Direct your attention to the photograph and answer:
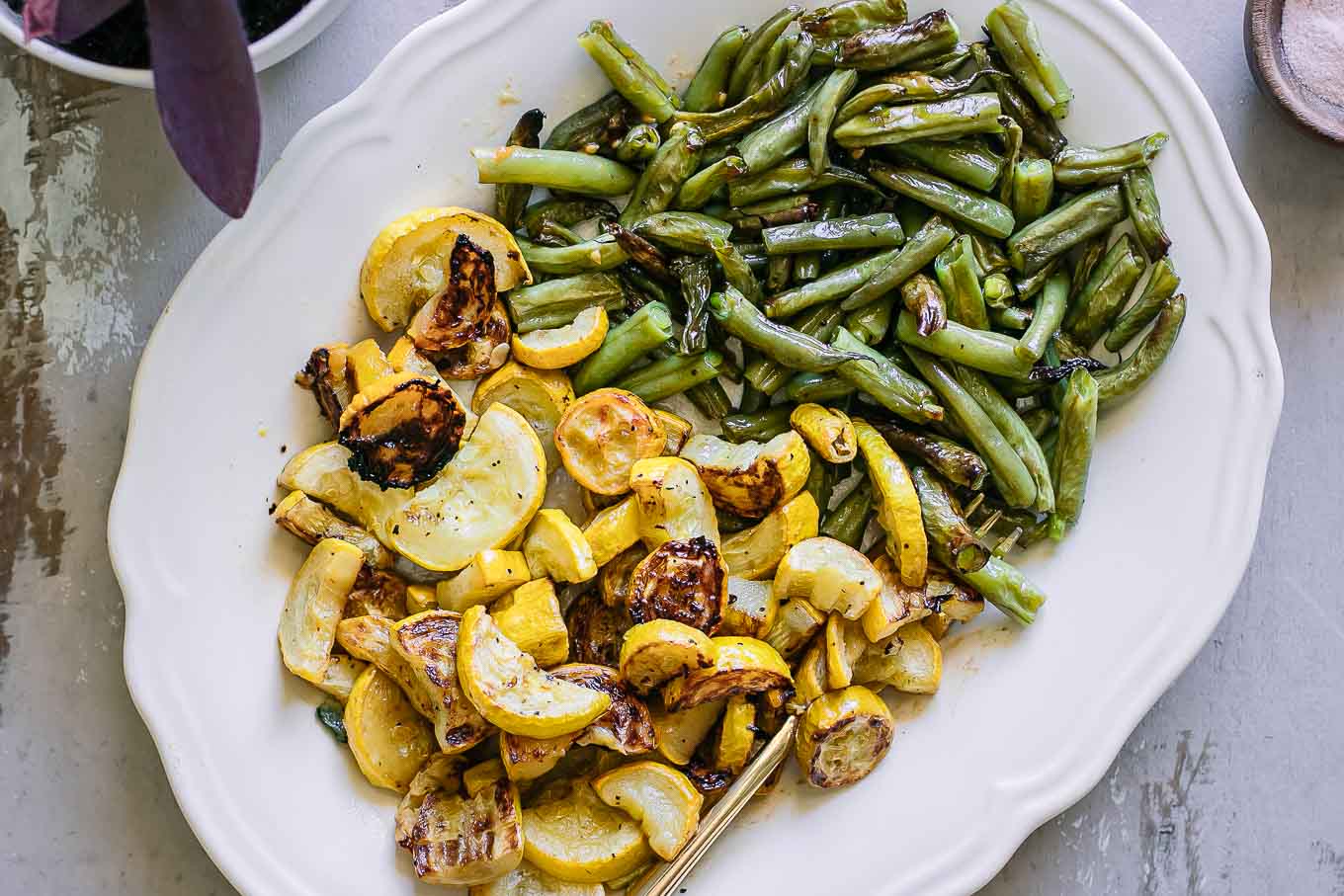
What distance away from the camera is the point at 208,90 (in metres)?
1.75

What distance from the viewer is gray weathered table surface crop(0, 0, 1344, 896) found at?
264 centimetres

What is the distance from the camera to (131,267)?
267cm

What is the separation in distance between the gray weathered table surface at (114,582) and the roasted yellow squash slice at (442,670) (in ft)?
2.69

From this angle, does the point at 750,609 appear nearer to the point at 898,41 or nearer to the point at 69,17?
the point at 898,41

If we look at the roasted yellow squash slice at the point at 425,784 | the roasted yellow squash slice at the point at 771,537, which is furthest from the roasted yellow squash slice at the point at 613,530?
the roasted yellow squash slice at the point at 425,784

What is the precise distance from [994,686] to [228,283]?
189cm

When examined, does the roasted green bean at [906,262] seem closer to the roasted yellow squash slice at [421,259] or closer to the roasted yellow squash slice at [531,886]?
the roasted yellow squash slice at [421,259]

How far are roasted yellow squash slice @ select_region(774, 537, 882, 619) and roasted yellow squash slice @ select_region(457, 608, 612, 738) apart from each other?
18.6 inches

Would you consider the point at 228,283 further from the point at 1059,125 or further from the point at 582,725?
the point at 1059,125

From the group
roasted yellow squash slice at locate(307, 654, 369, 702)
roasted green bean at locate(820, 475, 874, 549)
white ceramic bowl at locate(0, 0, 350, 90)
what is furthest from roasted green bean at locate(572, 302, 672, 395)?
white ceramic bowl at locate(0, 0, 350, 90)

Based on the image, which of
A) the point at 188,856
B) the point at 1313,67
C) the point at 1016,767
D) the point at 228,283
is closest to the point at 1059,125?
the point at 1313,67

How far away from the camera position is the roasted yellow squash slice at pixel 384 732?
2.35m

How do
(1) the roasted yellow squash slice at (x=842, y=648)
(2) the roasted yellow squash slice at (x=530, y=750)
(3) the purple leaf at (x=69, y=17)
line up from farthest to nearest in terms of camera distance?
(1) the roasted yellow squash slice at (x=842, y=648), (2) the roasted yellow squash slice at (x=530, y=750), (3) the purple leaf at (x=69, y=17)

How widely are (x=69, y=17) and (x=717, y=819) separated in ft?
6.13
